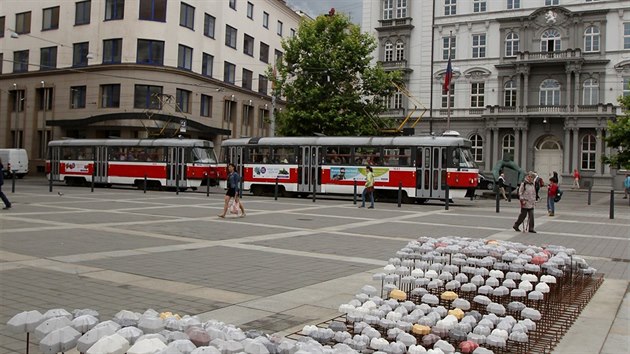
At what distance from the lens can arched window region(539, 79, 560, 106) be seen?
49.9 meters

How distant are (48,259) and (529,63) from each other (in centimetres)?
4817

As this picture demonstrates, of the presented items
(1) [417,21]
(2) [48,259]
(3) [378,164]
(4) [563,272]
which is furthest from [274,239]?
(1) [417,21]

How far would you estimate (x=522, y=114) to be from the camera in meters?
49.7

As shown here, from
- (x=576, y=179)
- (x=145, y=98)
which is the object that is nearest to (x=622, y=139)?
(x=576, y=179)

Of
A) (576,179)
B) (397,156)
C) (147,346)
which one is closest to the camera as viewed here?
(147,346)

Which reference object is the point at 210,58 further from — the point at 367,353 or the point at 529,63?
the point at 367,353

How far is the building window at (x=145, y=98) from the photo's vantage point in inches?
1683

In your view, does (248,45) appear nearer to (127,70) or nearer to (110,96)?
(127,70)

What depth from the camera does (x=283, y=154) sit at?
3053 cm

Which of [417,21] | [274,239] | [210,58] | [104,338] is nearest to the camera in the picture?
[104,338]


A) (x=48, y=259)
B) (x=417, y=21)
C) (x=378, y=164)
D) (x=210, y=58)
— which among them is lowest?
(x=48, y=259)

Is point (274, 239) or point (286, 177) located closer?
point (274, 239)

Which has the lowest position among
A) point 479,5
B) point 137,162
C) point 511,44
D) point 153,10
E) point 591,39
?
point 137,162

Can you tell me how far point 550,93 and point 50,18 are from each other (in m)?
44.6
